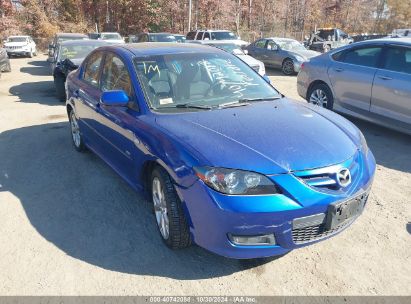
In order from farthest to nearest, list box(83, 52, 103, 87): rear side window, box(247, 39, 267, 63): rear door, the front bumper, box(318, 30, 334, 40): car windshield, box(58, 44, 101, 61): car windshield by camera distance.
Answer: box(318, 30, 334, 40): car windshield
box(247, 39, 267, 63): rear door
box(58, 44, 101, 61): car windshield
box(83, 52, 103, 87): rear side window
the front bumper

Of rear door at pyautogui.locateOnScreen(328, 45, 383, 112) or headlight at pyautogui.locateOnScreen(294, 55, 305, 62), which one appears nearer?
rear door at pyautogui.locateOnScreen(328, 45, 383, 112)

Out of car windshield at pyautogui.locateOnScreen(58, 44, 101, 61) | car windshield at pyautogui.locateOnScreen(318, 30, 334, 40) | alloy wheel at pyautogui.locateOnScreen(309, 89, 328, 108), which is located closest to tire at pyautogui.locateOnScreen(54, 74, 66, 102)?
car windshield at pyautogui.locateOnScreen(58, 44, 101, 61)

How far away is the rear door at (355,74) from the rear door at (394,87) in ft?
0.45

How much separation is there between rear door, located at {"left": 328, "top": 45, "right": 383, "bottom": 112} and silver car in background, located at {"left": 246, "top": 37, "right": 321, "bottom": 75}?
→ 8.25 metres

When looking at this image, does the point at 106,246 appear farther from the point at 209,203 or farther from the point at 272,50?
the point at 272,50

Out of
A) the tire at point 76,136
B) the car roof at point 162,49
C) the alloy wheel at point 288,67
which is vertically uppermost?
the car roof at point 162,49

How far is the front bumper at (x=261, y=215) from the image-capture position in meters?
2.57

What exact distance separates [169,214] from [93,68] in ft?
9.02

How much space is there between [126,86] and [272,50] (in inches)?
537

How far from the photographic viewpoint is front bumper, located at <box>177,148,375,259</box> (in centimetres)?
257

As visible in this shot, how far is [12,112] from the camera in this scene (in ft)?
29.0

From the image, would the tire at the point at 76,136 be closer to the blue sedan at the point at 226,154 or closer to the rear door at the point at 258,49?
the blue sedan at the point at 226,154

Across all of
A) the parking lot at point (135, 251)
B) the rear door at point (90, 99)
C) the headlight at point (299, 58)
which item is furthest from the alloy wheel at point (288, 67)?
the rear door at point (90, 99)

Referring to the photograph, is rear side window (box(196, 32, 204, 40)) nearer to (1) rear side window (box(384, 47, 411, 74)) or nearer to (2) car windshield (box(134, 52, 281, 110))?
(1) rear side window (box(384, 47, 411, 74))
